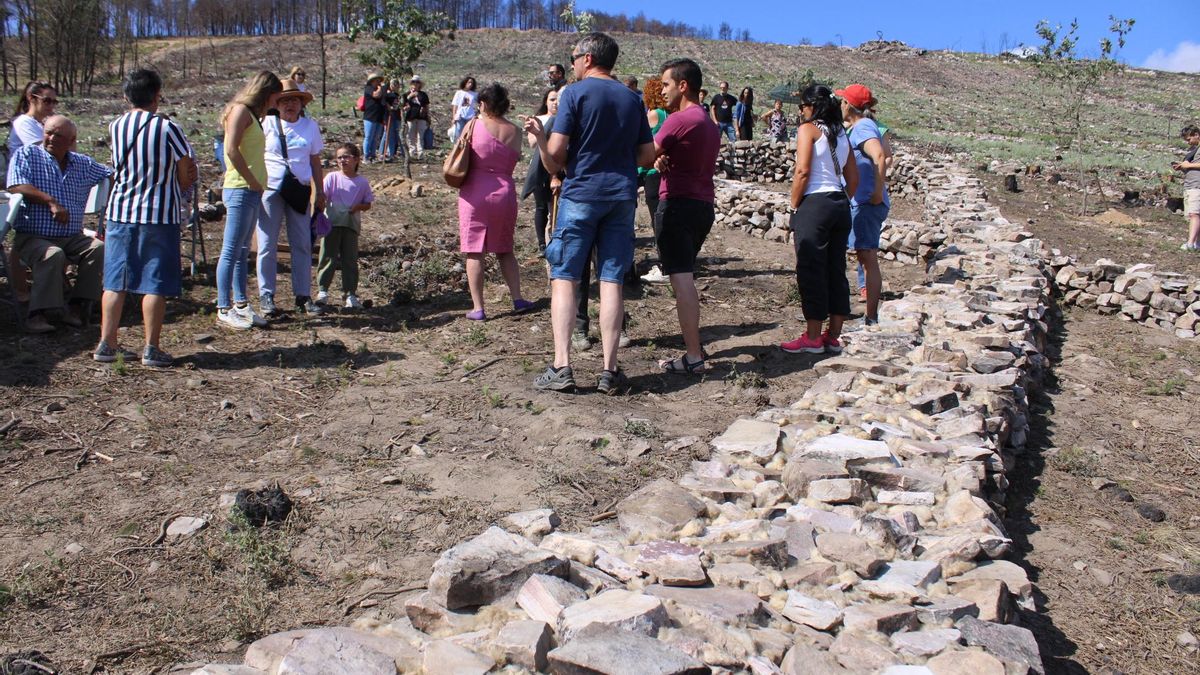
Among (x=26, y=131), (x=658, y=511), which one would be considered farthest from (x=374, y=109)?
(x=658, y=511)

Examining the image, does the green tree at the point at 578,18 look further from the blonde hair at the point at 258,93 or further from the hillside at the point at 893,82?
the hillside at the point at 893,82

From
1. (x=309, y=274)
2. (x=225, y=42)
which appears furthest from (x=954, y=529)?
(x=225, y=42)

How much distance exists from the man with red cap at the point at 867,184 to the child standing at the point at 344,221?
12.3 feet

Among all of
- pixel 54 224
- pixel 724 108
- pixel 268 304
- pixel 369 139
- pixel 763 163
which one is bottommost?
pixel 268 304

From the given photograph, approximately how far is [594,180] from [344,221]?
3031mm

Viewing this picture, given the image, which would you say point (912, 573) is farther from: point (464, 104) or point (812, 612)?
point (464, 104)

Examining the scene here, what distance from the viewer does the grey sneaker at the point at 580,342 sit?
247 inches

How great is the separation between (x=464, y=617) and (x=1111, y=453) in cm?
418

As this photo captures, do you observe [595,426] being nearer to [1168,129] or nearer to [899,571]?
[899,571]

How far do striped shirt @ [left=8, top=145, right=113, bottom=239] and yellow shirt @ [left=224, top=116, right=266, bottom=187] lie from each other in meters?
1.15

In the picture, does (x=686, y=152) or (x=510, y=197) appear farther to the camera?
(x=510, y=197)

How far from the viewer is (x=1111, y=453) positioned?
5340 millimetres

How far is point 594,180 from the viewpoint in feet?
16.6

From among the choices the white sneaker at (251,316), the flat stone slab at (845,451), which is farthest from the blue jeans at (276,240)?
the flat stone slab at (845,451)
